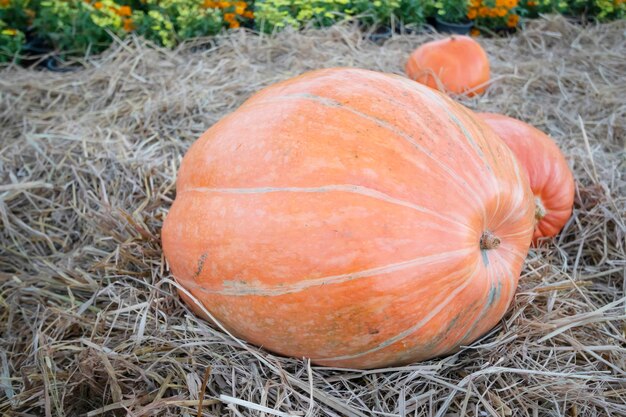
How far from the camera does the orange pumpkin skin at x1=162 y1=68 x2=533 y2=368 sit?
129 centimetres

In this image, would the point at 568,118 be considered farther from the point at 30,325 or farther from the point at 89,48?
the point at 89,48

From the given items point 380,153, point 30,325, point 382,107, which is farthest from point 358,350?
point 30,325

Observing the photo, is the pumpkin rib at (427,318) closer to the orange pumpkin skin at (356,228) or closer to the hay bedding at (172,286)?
the orange pumpkin skin at (356,228)

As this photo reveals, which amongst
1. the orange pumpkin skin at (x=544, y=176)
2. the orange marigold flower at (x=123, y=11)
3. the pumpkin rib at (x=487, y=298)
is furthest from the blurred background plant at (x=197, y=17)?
the pumpkin rib at (x=487, y=298)

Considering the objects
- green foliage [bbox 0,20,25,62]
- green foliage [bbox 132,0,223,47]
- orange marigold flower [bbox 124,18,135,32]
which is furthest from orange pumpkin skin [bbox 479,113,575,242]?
green foliage [bbox 0,20,25,62]

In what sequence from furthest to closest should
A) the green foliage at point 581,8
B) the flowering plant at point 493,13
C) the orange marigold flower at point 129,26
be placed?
the green foliage at point 581,8
the flowering plant at point 493,13
the orange marigold flower at point 129,26

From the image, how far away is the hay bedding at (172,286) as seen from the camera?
1467 millimetres

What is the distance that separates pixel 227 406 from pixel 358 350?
0.39 m

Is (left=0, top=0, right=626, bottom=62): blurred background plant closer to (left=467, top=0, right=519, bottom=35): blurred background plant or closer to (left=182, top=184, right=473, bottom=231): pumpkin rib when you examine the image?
(left=467, top=0, right=519, bottom=35): blurred background plant

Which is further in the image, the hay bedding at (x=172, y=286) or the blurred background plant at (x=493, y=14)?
the blurred background plant at (x=493, y=14)

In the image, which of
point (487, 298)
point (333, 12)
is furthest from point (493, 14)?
point (487, 298)

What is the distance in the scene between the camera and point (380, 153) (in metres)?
1.36

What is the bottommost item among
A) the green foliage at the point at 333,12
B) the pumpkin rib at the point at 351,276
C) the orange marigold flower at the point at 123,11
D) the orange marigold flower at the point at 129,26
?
the green foliage at the point at 333,12

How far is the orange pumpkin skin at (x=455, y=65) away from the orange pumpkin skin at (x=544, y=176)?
1.30 m
